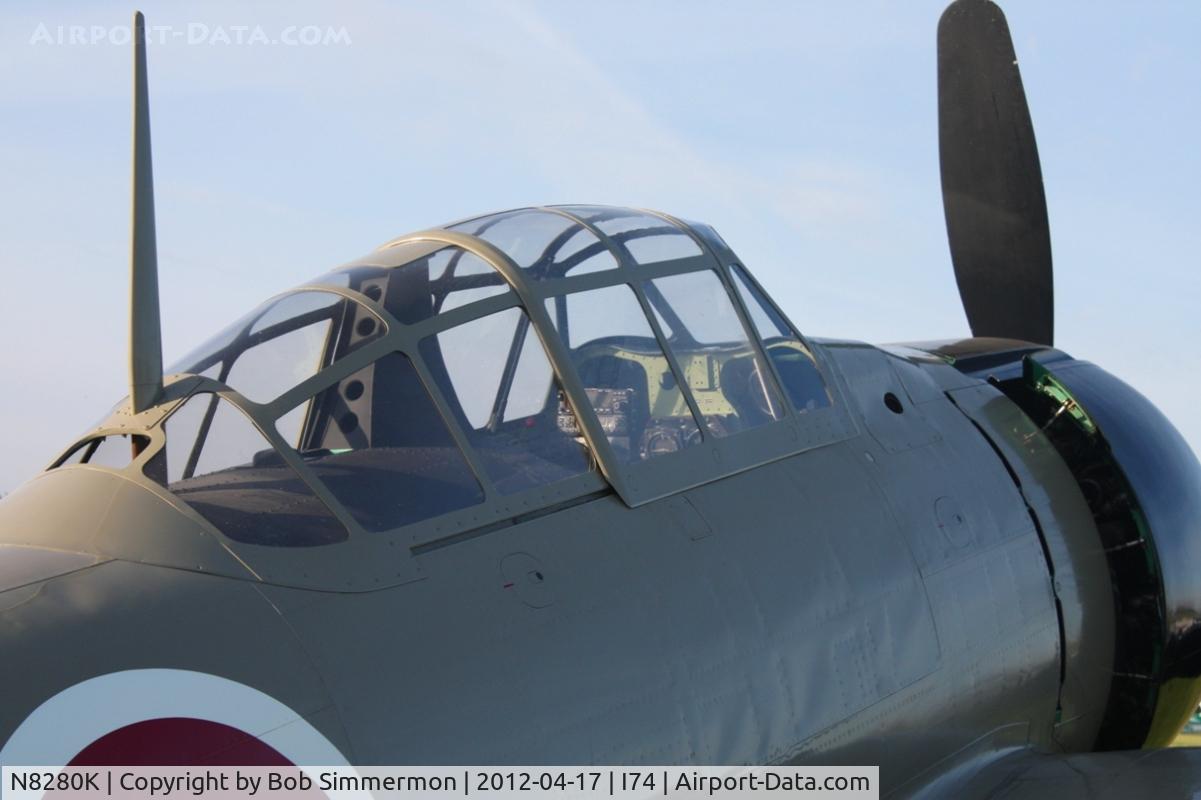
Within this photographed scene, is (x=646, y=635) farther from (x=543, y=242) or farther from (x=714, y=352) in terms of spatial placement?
(x=543, y=242)

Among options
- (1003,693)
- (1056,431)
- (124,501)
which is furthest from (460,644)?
(1056,431)

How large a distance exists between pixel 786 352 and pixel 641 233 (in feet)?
2.90

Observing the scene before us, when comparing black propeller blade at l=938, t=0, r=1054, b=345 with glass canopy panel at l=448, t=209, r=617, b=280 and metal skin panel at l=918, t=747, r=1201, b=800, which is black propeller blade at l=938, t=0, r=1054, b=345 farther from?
glass canopy panel at l=448, t=209, r=617, b=280

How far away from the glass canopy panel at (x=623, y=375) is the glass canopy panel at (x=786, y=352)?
0.80 meters

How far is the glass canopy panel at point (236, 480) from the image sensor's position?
147 inches

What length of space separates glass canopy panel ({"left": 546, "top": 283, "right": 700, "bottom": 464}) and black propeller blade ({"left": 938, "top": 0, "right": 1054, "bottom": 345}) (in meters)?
4.80

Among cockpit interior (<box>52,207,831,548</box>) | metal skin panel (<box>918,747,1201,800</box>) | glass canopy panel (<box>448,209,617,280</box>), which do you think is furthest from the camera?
metal skin panel (<box>918,747,1201,800</box>)

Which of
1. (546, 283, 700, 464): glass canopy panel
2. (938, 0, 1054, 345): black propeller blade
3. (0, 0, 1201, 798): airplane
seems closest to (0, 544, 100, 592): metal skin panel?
(0, 0, 1201, 798): airplane

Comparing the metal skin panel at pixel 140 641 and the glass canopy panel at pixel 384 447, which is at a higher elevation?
the glass canopy panel at pixel 384 447

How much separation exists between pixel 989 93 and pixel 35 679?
790 centimetres

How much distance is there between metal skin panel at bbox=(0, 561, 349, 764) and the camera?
3.03m

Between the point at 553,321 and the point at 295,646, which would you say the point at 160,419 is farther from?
the point at 553,321

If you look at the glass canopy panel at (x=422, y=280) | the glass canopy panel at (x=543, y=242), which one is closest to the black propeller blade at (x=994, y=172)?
the glass canopy panel at (x=543, y=242)

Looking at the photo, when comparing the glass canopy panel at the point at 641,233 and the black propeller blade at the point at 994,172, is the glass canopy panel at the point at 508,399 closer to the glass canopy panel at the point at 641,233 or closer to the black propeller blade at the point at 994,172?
the glass canopy panel at the point at 641,233
